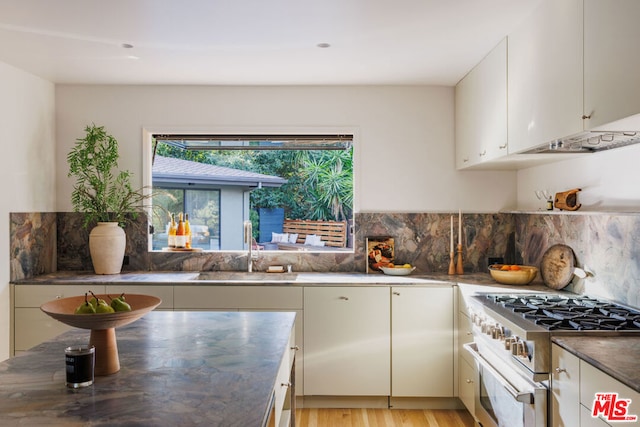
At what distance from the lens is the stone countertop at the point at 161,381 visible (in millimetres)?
1333

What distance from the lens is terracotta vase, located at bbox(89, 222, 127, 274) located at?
13.1ft

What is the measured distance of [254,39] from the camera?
310 cm

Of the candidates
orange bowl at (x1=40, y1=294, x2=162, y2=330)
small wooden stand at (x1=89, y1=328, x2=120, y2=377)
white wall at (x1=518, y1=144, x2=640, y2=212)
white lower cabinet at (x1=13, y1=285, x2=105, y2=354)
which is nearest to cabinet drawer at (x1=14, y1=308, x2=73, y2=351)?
white lower cabinet at (x1=13, y1=285, x2=105, y2=354)

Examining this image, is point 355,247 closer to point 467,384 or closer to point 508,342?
point 467,384

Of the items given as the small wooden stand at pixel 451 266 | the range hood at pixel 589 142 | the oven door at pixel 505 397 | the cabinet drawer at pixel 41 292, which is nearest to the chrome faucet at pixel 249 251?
the cabinet drawer at pixel 41 292

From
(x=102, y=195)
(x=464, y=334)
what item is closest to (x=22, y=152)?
(x=102, y=195)

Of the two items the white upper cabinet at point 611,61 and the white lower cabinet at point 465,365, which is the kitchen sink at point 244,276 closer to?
the white lower cabinet at point 465,365

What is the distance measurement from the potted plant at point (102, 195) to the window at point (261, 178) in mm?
336

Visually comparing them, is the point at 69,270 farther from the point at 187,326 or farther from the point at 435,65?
the point at 435,65

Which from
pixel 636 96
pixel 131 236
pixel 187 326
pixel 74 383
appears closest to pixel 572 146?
pixel 636 96

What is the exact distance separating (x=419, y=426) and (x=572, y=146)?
2.05 meters

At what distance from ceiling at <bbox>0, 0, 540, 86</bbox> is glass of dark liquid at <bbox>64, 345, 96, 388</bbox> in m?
1.80

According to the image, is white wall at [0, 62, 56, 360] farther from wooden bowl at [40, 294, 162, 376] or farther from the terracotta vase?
wooden bowl at [40, 294, 162, 376]

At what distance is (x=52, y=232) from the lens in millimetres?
4223
